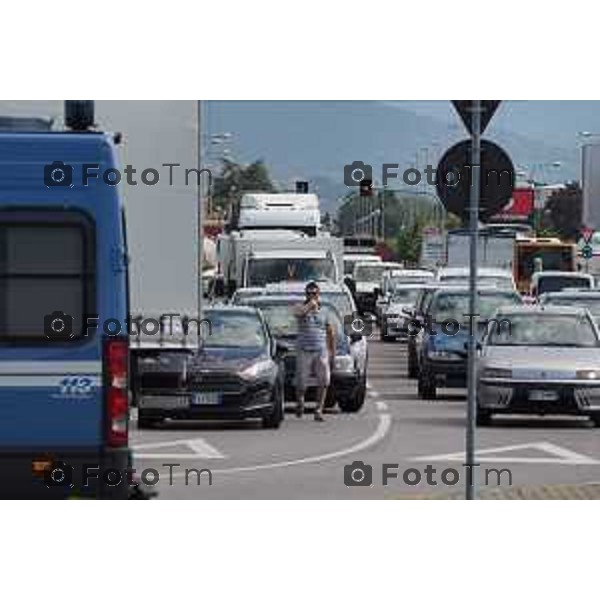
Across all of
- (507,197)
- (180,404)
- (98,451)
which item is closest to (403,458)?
(180,404)

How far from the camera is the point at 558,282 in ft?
174

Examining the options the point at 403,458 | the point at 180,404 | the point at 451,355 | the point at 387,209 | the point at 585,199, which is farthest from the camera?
the point at 387,209

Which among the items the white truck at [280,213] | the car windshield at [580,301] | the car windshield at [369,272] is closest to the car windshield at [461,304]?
the car windshield at [580,301]

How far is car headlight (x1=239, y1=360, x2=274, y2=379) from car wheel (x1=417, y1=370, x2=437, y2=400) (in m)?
5.52

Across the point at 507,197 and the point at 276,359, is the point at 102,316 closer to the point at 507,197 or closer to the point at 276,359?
the point at 507,197

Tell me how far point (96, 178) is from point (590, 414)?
12.5 meters

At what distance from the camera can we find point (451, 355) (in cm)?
2878

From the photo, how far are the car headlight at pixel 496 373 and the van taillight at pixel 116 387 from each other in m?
11.4

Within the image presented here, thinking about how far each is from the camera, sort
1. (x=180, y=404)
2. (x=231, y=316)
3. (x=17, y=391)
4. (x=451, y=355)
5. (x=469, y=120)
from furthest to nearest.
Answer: (x=451, y=355) → (x=231, y=316) → (x=180, y=404) → (x=469, y=120) → (x=17, y=391)

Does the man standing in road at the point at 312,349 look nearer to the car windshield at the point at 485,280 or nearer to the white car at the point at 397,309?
the car windshield at the point at 485,280

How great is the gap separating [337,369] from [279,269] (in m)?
11.4

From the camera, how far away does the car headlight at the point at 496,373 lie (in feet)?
78.2

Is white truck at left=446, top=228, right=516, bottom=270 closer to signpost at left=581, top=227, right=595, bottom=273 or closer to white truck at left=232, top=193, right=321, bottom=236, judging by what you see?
signpost at left=581, top=227, right=595, bottom=273

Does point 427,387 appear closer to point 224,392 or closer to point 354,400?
point 354,400
